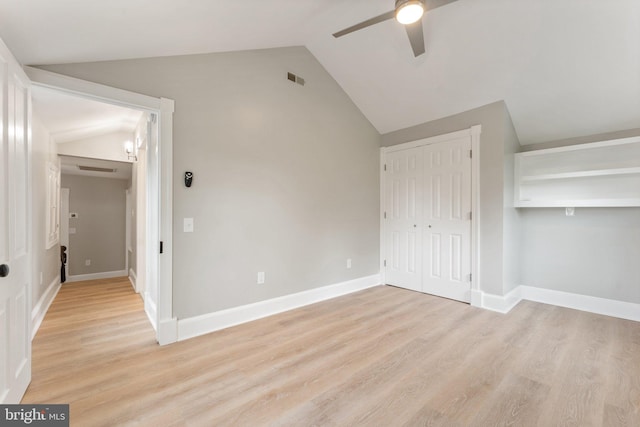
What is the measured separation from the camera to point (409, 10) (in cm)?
198

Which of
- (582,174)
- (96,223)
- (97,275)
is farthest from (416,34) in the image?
(97,275)

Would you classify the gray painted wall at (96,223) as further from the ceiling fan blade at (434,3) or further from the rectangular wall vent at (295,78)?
the ceiling fan blade at (434,3)

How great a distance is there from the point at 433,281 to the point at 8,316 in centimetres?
423

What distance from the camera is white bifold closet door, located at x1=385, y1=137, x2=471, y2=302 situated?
3699 millimetres

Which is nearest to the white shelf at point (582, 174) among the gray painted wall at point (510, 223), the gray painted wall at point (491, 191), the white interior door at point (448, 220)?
the gray painted wall at point (510, 223)

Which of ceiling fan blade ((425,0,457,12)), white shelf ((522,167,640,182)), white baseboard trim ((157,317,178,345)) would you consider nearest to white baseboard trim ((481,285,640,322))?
white shelf ((522,167,640,182))

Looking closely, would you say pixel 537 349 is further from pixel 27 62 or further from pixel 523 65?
pixel 27 62

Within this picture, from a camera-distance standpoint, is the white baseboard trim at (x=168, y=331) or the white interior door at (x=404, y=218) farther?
the white interior door at (x=404, y=218)

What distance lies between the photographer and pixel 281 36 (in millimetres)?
3061

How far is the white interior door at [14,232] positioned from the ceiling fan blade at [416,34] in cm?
265

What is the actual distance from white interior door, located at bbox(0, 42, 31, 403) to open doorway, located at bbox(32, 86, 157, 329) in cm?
104

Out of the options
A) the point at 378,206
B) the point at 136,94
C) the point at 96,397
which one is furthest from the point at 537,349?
the point at 136,94

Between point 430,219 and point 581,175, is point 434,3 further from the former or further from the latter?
point 581,175

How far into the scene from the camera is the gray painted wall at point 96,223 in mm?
5324
